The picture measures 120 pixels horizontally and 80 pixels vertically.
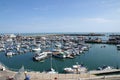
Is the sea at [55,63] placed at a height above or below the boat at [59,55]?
below

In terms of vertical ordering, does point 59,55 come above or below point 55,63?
above

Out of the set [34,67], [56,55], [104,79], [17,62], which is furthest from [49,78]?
[56,55]

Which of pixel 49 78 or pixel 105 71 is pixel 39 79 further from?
pixel 105 71

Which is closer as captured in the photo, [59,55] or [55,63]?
[55,63]

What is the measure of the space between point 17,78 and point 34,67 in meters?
38.9

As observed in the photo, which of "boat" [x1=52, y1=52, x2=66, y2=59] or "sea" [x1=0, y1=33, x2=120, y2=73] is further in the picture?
"boat" [x1=52, y1=52, x2=66, y2=59]

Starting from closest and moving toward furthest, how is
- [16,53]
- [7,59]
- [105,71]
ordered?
[105,71], [7,59], [16,53]

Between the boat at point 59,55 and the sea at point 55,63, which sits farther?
the boat at point 59,55

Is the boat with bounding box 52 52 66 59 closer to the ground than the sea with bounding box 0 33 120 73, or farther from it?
farther from it

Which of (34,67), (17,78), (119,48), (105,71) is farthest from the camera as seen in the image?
(119,48)

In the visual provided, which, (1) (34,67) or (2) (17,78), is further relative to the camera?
(1) (34,67)

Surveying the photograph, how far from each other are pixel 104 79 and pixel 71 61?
38.9 metres

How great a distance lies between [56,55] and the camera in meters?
69.3

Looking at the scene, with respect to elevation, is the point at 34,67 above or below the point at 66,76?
below
